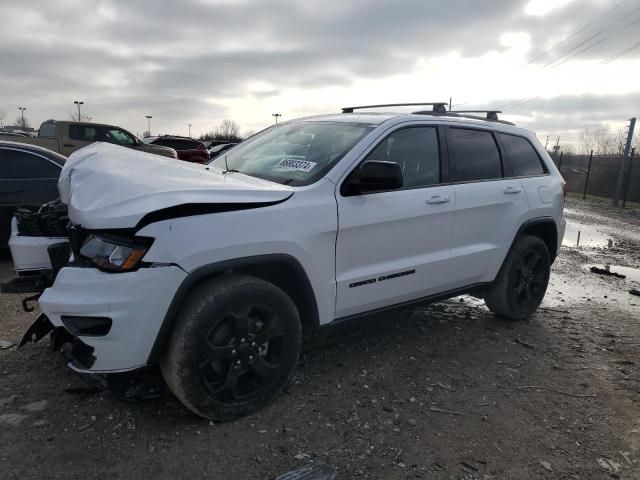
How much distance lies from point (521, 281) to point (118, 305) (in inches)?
144

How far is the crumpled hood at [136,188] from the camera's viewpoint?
8.13ft

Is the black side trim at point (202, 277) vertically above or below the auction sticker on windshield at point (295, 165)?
below

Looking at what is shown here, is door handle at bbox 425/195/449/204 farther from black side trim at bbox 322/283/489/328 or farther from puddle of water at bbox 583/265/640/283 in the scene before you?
puddle of water at bbox 583/265/640/283

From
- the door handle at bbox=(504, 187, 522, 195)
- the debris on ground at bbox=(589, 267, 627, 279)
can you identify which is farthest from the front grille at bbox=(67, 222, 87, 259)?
the debris on ground at bbox=(589, 267, 627, 279)

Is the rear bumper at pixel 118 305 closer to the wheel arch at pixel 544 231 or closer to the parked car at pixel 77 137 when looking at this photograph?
the wheel arch at pixel 544 231

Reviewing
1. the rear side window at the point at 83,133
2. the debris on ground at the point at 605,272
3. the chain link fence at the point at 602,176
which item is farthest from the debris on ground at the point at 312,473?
the chain link fence at the point at 602,176

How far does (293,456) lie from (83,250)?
1547mm

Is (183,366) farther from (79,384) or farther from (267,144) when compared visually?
(267,144)

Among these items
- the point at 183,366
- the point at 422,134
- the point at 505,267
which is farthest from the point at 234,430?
the point at 505,267

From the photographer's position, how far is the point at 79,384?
3227 mm

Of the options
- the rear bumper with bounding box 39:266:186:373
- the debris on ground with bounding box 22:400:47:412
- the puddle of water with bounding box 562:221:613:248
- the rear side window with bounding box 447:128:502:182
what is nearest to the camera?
the rear bumper with bounding box 39:266:186:373

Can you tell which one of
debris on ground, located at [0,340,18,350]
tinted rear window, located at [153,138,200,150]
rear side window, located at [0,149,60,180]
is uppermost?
tinted rear window, located at [153,138,200,150]

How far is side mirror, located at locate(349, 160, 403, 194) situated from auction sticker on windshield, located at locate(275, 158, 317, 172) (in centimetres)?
31

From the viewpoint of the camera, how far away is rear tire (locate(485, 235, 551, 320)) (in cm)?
456
